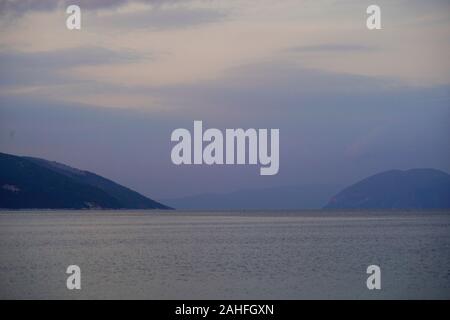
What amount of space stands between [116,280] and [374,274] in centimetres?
768

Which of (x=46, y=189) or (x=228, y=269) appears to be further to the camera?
(x=46, y=189)

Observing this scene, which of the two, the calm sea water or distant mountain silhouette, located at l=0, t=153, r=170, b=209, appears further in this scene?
distant mountain silhouette, located at l=0, t=153, r=170, b=209

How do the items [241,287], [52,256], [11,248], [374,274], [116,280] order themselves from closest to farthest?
1. [241,287]
2. [116,280]
3. [374,274]
4. [52,256]
5. [11,248]

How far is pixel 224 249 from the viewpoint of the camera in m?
36.4

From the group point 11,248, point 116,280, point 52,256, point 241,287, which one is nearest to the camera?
point 241,287

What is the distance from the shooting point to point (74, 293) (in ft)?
68.9

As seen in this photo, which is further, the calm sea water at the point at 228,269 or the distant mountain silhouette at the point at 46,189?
the distant mountain silhouette at the point at 46,189

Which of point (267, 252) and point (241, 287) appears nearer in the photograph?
point (241, 287)
